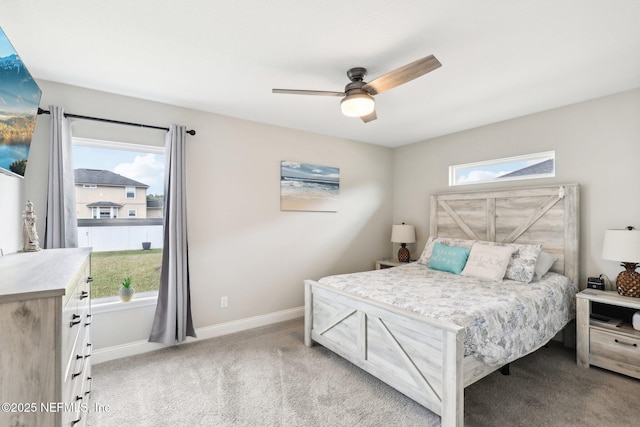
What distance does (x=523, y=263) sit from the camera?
3.11 meters

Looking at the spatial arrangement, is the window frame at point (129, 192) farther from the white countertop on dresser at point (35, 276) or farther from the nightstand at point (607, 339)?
the nightstand at point (607, 339)

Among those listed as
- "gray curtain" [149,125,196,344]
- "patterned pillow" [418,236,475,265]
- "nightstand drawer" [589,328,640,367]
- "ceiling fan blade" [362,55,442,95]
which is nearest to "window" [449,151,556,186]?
"patterned pillow" [418,236,475,265]

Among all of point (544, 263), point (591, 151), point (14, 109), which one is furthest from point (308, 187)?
point (591, 151)

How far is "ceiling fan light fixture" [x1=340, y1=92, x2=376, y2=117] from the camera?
2.31 meters

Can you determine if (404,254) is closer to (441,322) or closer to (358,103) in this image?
(441,322)

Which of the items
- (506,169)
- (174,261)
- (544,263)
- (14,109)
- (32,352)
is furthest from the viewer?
(506,169)

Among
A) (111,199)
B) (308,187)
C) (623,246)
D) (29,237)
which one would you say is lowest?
(623,246)

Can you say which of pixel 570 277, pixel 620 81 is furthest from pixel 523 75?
pixel 570 277

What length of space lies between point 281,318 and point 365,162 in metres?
2.66

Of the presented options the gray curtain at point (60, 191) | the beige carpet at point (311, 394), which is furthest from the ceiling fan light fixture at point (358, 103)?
the gray curtain at point (60, 191)

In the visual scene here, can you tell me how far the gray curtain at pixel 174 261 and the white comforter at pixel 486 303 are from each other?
1.47m

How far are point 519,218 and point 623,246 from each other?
1029 mm

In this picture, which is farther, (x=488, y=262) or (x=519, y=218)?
(x=519, y=218)

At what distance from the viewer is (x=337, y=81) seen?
Answer: 8.77 feet
